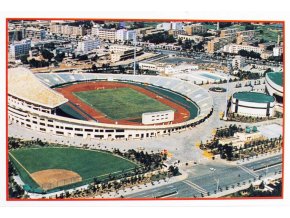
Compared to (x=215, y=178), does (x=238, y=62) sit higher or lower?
higher

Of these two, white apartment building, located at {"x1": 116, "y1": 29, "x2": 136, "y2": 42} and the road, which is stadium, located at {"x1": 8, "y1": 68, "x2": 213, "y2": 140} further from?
the road

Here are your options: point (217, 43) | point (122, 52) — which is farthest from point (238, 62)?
point (122, 52)

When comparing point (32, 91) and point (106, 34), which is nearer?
point (32, 91)

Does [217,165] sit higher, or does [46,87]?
[46,87]

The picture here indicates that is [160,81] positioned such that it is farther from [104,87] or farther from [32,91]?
[32,91]

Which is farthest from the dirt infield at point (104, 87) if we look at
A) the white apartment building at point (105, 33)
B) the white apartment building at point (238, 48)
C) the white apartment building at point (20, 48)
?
the white apartment building at point (238, 48)

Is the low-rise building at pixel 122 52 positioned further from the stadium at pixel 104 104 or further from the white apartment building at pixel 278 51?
the white apartment building at pixel 278 51

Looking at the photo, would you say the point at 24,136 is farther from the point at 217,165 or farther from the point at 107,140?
the point at 217,165
